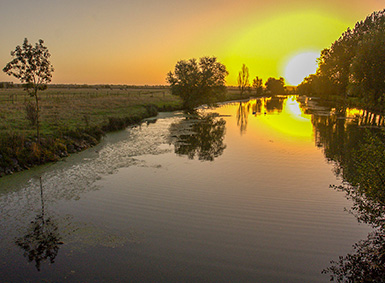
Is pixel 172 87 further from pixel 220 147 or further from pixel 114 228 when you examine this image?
pixel 114 228

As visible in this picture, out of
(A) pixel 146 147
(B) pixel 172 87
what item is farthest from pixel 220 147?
(B) pixel 172 87

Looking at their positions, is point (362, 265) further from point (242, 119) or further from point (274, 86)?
point (274, 86)

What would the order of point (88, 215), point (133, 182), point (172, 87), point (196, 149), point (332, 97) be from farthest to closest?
point (332, 97), point (172, 87), point (196, 149), point (133, 182), point (88, 215)

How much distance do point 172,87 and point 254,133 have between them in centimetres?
2840

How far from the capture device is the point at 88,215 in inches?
364

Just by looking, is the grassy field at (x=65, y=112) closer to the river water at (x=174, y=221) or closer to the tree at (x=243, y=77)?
the river water at (x=174, y=221)

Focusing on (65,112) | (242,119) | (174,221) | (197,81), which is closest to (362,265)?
(174,221)

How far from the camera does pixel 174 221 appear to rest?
28.6 ft

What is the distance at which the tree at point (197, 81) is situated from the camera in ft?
168

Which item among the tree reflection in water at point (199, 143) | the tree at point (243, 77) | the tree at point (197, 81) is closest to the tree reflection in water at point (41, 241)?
the tree reflection in water at point (199, 143)

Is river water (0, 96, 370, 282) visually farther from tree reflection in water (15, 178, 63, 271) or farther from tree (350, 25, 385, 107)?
tree (350, 25, 385, 107)

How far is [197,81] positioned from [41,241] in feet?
154

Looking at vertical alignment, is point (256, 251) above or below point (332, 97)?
below

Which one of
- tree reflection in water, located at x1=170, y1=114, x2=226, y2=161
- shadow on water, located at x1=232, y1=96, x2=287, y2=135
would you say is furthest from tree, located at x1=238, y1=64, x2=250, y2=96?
tree reflection in water, located at x1=170, y1=114, x2=226, y2=161
